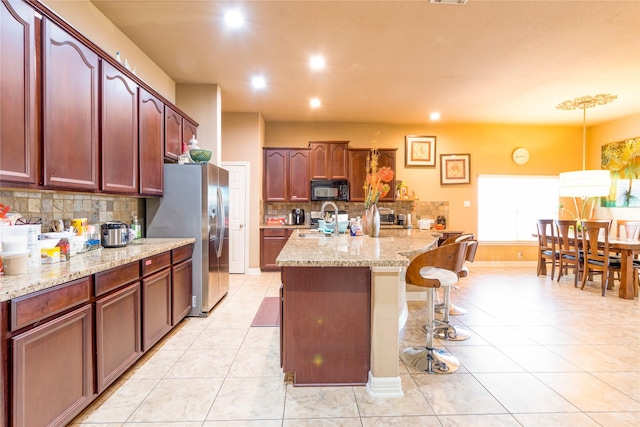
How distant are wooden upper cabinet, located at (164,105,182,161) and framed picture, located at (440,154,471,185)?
15.9 feet

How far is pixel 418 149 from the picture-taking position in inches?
240

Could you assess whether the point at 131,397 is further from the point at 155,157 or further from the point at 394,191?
the point at 394,191

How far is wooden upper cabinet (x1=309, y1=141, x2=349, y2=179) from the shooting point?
5.66 m

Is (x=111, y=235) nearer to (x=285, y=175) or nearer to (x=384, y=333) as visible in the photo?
(x=384, y=333)

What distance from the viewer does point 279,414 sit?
1.77 metres

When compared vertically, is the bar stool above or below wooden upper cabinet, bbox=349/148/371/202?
below

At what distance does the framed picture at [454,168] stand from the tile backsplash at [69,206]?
209 inches

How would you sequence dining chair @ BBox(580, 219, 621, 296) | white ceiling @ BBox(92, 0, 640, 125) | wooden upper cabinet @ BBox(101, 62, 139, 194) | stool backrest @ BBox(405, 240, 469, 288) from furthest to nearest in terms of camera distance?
dining chair @ BBox(580, 219, 621, 296), white ceiling @ BBox(92, 0, 640, 125), wooden upper cabinet @ BBox(101, 62, 139, 194), stool backrest @ BBox(405, 240, 469, 288)

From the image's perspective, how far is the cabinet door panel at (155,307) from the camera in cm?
235

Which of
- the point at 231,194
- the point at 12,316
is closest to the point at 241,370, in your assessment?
the point at 12,316

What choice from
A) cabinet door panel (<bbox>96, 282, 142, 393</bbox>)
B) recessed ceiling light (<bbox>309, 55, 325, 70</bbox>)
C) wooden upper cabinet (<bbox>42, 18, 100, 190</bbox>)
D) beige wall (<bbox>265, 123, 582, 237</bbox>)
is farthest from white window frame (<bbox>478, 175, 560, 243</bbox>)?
wooden upper cabinet (<bbox>42, 18, 100, 190</bbox>)

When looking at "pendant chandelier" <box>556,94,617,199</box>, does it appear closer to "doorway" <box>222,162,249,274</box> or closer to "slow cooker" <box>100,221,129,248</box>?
"doorway" <box>222,162,249,274</box>

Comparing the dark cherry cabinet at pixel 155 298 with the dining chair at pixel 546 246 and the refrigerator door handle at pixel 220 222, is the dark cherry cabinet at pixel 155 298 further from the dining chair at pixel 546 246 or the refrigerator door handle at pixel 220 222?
the dining chair at pixel 546 246

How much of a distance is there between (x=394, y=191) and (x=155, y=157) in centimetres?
411
